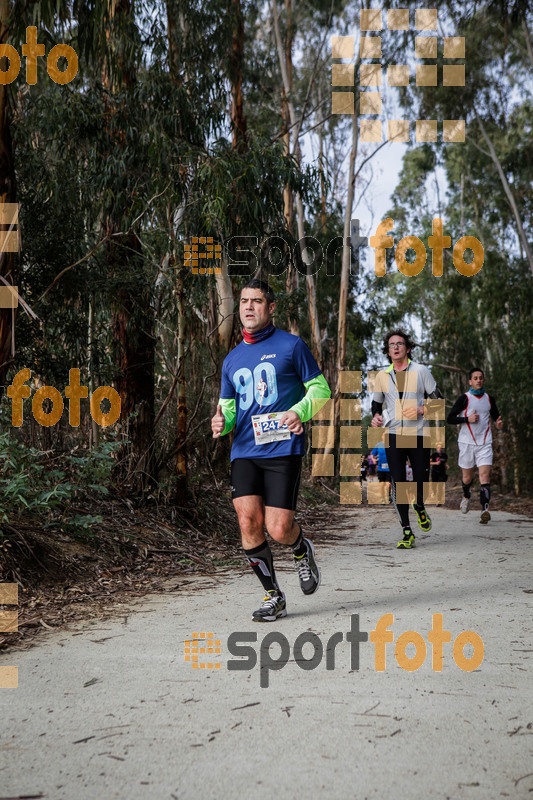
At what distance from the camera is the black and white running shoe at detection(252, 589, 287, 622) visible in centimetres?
471

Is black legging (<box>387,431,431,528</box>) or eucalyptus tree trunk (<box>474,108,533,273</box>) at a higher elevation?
eucalyptus tree trunk (<box>474,108,533,273</box>)

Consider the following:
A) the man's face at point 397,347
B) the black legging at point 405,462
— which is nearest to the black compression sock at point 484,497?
the black legging at point 405,462

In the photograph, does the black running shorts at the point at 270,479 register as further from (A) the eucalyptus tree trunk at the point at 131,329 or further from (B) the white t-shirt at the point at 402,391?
(A) the eucalyptus tree trunk at the point at 131,329

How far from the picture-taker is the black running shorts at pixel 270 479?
482cm

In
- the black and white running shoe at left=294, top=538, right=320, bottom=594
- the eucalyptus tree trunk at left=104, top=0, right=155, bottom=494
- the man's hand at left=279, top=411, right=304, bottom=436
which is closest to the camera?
the man's hand at left=279, top=411, right=304, bottom=436

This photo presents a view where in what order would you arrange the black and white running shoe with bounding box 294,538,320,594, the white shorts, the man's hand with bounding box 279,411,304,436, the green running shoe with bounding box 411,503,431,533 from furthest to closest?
the white shorts < the green running shoe with bounding box 411,503,431,533 < the black and white running shoe with bounding box 294,538,320,594 < the man's hand with bounding box 279,411,304,436

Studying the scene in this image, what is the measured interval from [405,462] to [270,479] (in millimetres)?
3574

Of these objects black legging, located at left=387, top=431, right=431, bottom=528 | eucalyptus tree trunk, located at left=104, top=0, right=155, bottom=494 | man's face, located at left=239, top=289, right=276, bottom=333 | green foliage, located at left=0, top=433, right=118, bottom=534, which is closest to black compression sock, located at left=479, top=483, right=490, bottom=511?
black legging, located at left=387, top=431, right=431, bottom=528

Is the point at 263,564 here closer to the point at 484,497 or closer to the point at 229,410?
the point at 229,410

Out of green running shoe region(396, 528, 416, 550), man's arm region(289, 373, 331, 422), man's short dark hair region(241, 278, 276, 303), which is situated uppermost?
man's short dark hair region(241, 278, 276, 303)

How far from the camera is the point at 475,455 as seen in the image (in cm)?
1122

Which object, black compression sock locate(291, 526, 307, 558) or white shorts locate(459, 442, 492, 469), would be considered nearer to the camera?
black compression sock locate(291, 526, 307, 558)

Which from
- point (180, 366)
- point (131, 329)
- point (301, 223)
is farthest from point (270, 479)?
point (301, 223)

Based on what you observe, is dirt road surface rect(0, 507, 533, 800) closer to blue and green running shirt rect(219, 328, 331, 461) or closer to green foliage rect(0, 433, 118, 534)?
blue and green running shirt rect(219, 328, 331, 461)
